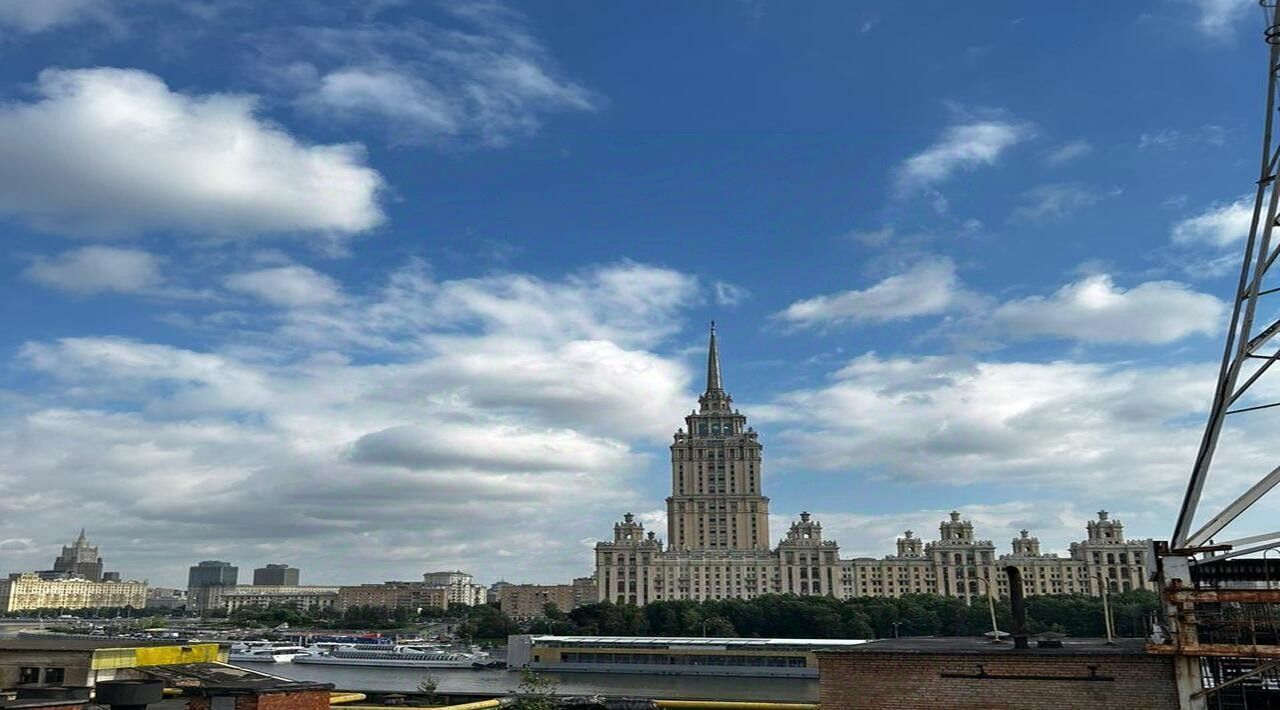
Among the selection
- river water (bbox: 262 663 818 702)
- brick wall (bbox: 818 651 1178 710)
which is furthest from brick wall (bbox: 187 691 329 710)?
river water (bbox: 262 663 818 702)

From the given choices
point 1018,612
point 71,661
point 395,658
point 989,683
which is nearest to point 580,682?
point 395,658

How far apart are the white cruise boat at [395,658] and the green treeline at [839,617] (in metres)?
25.2

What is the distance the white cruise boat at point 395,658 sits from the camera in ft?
456

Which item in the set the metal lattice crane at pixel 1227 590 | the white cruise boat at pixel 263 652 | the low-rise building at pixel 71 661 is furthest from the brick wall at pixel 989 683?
the white cruise boat at pixel 263 652

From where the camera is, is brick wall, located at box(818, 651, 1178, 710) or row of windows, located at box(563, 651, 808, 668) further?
row of windows, located at box(563, 651, 808, 668)

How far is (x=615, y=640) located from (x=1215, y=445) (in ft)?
391

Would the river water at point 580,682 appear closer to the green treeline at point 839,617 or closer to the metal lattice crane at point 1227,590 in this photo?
the green treeline at point 839,617

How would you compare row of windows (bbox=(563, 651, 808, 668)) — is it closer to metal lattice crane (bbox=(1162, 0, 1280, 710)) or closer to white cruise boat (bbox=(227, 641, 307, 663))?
white cruise boat (bbox=(227, 641, 307, 663))

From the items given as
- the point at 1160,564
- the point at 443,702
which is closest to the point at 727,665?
the point at 443,702

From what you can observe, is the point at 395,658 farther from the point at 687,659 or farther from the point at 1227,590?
the point at 1227,590

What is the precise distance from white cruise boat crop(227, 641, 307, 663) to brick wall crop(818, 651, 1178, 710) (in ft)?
422

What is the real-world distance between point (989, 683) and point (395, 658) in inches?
5034

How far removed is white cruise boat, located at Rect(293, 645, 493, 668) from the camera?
138875mm

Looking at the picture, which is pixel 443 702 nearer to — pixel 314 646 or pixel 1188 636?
pixel 1188 636
